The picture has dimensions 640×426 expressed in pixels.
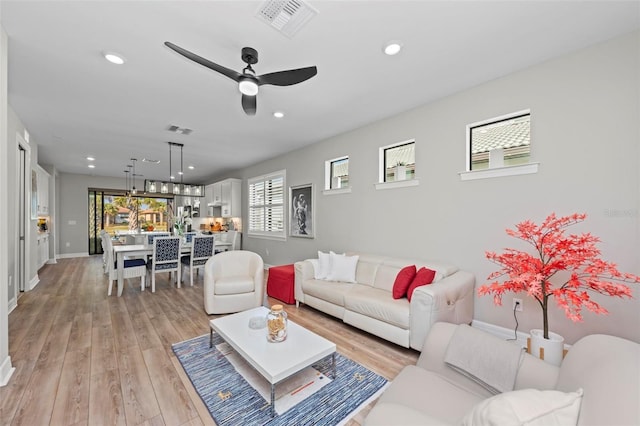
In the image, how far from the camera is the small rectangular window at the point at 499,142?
108 inches

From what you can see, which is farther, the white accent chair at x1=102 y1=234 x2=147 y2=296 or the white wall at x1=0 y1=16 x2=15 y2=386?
the white accent chair at x1=102 y1=234 x2=147 y2=296

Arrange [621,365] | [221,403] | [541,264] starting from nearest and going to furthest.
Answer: [621,365] < [221,403] < [541,264]

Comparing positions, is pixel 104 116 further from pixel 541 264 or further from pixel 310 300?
pixel 541 264

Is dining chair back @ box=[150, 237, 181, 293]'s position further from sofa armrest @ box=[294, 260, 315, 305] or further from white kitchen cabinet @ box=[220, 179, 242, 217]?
white kitchen cabinet @ box=[220, 179, 242, 217]

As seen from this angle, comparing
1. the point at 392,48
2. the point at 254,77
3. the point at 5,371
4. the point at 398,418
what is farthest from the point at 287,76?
the point at 5,371

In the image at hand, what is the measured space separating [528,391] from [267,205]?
19.8 feet

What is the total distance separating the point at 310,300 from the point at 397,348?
1.34m

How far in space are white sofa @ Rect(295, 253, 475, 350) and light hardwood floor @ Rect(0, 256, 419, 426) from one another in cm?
18

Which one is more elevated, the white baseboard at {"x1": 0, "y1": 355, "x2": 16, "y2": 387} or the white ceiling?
the white ceiling

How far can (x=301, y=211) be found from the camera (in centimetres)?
540

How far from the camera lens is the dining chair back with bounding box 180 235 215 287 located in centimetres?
495

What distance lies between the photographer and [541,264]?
6.55 feet

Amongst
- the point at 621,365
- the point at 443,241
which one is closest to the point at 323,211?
the point at 443,241

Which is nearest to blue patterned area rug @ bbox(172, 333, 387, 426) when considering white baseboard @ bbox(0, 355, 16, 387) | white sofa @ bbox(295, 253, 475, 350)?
white sofa @ bbox(295, 253, 475, 350)
